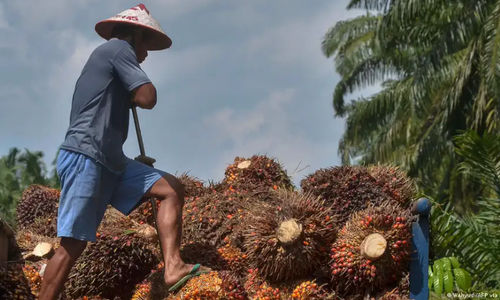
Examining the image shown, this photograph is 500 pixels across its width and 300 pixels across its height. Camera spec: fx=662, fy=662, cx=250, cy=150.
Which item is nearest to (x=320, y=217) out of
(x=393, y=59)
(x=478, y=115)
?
(x=478, y=115)

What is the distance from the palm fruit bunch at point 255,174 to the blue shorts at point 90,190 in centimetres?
116

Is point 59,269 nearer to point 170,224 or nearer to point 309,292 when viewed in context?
point 170,224

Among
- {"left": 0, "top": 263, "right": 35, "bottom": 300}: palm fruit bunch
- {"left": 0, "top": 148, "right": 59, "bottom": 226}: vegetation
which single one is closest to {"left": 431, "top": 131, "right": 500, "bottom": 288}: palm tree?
{"left": 0, "top": 263, "right": 35, "bottom": 300}: palm fruit bunch

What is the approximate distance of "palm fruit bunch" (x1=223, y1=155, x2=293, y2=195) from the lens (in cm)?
525

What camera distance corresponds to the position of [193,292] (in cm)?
378

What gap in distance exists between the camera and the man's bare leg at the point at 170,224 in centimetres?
395

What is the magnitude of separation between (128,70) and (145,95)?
204mm

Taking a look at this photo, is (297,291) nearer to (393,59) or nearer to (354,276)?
(354,276)

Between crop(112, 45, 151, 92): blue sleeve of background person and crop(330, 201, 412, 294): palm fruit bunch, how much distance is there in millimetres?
1569

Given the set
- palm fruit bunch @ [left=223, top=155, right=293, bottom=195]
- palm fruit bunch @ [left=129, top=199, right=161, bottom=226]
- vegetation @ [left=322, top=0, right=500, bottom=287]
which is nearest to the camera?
palm fruit bunch @ [left=129, top=199, right=161, bottom=226]

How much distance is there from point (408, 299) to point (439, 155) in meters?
13.8

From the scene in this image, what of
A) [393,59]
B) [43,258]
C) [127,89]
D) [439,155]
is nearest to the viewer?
[127,89]

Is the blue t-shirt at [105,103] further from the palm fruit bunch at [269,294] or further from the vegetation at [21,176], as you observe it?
the vegetation at [21,176]

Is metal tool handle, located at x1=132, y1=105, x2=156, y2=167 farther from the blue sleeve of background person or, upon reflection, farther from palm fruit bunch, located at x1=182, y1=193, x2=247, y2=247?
palm fruit bunch, located at x1=182, y1=193, x2=247, y2=247
